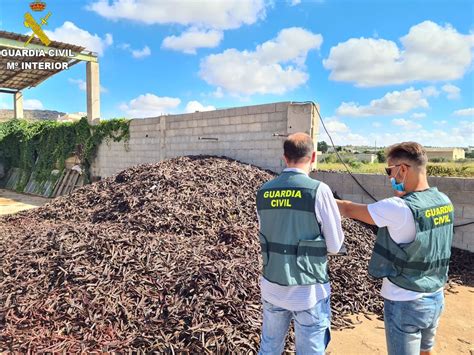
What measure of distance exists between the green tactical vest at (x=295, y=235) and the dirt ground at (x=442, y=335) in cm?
150

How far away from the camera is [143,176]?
257 inches

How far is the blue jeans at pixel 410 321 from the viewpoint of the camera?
5.74 ft

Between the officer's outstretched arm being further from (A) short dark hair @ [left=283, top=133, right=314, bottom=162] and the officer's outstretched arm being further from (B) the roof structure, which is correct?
(B) the roof structure

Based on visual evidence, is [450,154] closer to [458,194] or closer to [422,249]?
[458,194]

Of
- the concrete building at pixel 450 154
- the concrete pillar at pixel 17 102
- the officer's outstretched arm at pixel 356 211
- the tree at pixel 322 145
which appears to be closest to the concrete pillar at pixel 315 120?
the tree at pixel 322 145

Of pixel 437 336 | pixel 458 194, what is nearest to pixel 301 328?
pixel 437 336

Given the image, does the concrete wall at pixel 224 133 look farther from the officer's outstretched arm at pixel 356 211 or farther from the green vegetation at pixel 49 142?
the officer's outstretched arm at pixel 356 211

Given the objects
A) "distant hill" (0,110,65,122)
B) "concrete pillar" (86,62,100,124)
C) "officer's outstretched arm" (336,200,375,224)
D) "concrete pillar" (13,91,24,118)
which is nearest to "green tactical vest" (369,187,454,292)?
"officer's outstretched arm" (336,200,375,224)

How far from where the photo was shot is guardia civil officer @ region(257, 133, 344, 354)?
1814 millimetres

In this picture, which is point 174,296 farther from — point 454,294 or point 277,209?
point 454,294

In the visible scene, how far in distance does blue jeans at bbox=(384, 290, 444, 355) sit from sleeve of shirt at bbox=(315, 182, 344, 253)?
434mm

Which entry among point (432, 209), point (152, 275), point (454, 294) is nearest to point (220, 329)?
point (152, 275)

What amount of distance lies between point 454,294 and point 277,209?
11.8ft

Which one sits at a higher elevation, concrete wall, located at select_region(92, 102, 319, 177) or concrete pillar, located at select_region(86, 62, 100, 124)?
concrete pillar, located at select_region(86, 62, 100, 124)
